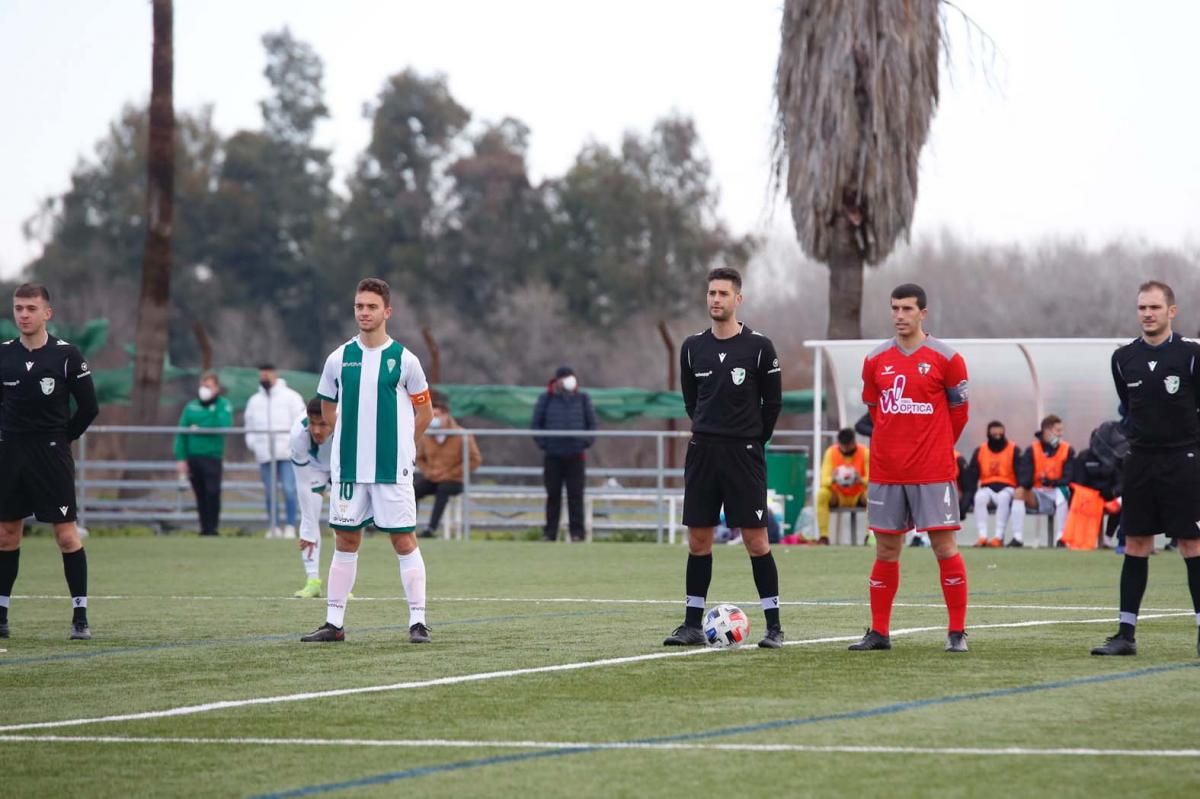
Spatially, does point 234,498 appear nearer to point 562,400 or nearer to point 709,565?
point 562,400

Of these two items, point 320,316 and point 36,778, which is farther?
point 320,316

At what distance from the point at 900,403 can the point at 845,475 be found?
13273 mm

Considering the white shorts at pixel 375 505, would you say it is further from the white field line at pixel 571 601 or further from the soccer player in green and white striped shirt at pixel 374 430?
the white field line at pixel 571 601

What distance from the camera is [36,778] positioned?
6.49 m

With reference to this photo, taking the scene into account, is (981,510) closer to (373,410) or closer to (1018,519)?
(1018,519)

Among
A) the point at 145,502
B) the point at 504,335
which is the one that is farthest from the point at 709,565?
the point at 504,335

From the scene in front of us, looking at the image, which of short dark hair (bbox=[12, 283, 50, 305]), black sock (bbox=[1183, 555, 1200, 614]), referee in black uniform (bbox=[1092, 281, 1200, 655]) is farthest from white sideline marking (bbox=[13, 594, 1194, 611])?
short dark hair (bbox=[12, 283, 50, 305])

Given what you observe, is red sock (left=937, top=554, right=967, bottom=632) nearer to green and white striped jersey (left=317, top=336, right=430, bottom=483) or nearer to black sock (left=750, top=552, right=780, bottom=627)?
black sock (left=750, top=552, right=780, bottom=627)

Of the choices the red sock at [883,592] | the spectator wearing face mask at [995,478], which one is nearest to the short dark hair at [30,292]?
the red sock at [883,592]

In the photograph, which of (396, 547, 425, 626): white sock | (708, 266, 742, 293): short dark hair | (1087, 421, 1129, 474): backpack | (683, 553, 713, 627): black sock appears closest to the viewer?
(708, 266, 742, 293): short dark hair

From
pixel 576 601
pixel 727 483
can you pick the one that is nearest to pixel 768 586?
pixel 727 483

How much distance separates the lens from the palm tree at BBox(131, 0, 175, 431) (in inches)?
1216

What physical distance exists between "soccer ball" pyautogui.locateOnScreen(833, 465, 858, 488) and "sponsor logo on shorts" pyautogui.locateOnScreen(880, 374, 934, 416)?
13.2 meters

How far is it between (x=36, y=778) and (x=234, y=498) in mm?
28733
